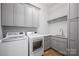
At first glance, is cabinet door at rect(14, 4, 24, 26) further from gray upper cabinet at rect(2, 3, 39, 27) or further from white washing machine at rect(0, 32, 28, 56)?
white washing machine at rect(0, 32, 28, 56)

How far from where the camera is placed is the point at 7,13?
0.75m

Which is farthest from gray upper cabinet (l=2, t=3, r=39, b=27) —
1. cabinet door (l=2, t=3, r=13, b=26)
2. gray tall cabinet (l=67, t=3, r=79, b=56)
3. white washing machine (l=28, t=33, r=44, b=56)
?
gray tall cabinet (l=67, t=3, r=79, b=56)

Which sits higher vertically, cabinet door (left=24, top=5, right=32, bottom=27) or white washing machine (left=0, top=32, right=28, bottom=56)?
cabinet door (left=24, top=5, right=32, bottom=27)

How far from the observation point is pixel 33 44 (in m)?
0.81

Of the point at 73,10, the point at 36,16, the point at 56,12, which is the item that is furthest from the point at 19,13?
the point at 73,10

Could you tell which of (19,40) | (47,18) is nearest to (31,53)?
(19,40)

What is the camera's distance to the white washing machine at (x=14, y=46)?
23.9 inches

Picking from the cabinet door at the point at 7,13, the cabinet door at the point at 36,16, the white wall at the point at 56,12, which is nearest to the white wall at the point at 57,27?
the white wall at the point at 56,12

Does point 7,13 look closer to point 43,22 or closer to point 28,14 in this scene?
point 28,14

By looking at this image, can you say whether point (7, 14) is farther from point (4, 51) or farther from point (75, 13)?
point (75, 13)

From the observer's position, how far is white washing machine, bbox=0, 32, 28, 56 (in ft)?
1.99

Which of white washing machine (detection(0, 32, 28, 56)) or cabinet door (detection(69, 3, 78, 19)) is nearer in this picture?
white washing machine (detection(0, 32, 28, 56))

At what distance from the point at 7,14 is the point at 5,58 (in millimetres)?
636

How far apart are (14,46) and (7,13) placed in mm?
533
